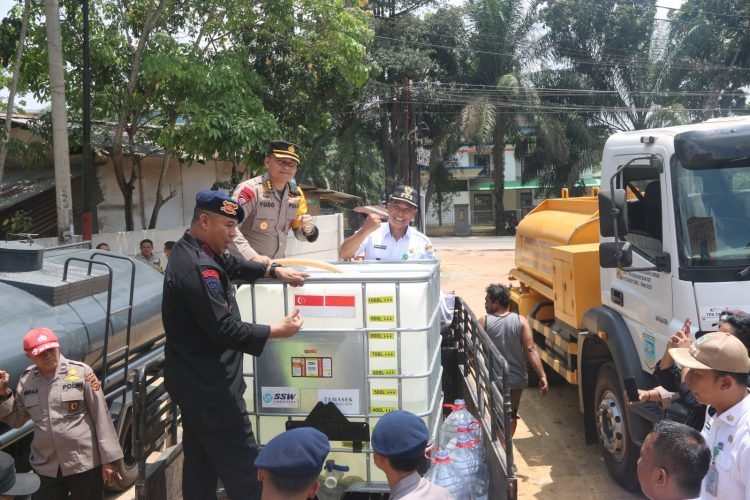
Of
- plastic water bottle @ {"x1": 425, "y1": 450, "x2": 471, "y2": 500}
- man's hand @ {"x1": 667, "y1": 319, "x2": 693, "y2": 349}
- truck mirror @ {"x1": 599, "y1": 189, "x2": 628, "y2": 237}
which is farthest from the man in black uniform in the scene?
truck mirror @ {"x1": 599, "y1": 189, "x2": 628, "y2": 237}

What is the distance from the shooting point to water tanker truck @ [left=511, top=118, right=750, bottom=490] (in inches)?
164

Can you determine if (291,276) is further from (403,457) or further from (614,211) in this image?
(614,211)

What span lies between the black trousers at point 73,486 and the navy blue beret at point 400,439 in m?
2.39

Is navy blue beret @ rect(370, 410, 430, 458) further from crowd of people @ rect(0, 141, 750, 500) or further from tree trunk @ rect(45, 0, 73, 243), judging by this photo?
→ tree trunk @ rect(45, 0, 73, 243)

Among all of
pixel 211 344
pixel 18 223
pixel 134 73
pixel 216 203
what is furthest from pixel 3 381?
pixel 18 223

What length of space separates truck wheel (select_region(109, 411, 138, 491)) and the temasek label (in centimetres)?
194

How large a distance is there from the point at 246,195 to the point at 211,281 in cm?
132

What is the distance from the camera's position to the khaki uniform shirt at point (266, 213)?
165 inches

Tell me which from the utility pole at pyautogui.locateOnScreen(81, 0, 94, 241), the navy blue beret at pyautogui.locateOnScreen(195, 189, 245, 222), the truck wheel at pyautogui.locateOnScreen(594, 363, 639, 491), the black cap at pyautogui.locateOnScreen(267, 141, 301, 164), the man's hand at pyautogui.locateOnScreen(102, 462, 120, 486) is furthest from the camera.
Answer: the utility pole at pyautogui.locateOnScreen(81, 0, 94, 241)

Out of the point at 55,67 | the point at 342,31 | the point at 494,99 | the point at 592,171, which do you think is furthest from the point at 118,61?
the point at 592,171

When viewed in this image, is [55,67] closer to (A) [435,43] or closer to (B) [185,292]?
(B) [185,292]

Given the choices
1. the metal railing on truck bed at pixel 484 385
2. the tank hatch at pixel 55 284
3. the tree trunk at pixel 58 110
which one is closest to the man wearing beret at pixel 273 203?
the tank hatch at pixel 55 284

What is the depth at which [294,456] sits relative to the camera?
6.55ft

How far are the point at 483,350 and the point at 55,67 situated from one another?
7.37m
